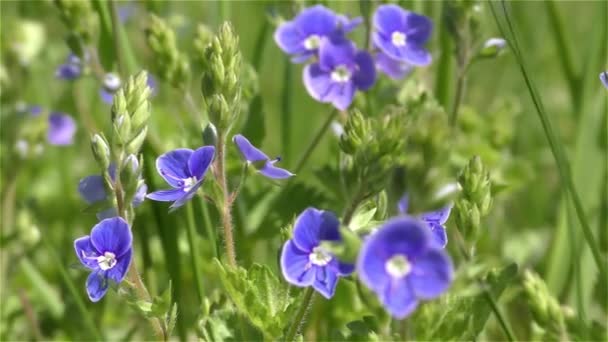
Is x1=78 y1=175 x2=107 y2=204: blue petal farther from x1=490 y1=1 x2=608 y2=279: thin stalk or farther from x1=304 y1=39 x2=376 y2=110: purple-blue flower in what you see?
x1=490 y1=1 x2=608 y2=279: thin stalk

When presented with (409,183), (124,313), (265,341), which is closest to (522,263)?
(124,313)

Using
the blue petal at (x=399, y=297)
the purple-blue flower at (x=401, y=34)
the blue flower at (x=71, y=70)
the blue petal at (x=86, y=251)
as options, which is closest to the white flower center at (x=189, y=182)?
the blue petal at (x=86, y=251)

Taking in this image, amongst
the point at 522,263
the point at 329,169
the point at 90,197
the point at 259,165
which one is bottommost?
the point at 522,263

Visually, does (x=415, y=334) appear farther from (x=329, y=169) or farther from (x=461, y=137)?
(x=461, y=137)

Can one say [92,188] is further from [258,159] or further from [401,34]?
[401,34]

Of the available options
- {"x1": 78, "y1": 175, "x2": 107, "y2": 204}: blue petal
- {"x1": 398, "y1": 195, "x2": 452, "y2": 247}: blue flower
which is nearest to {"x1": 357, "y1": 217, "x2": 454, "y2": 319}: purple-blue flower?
{"x1": 398, "y1": 195, "x2": 452, "y2": 247}: blue flower

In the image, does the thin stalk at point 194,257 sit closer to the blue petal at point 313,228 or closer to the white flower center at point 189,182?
the white flower center at point 189,182
